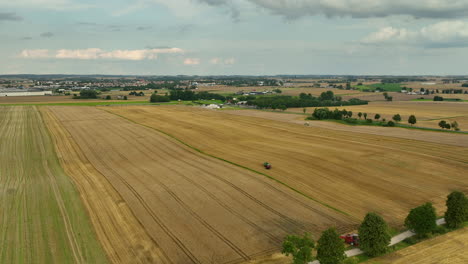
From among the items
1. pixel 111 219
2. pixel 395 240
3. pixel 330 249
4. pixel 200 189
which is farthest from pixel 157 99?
pixel 330 249

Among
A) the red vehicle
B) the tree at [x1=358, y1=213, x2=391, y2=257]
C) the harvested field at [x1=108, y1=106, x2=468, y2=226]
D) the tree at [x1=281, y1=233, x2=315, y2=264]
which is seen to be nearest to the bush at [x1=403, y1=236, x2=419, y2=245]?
the harvested field at [x1=108, y1=106, x2=468, y2=226]

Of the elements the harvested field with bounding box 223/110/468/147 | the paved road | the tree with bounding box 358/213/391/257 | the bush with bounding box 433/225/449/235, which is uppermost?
the harvested field with bounding box 223/110/468/147

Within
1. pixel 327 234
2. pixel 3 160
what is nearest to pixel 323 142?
pixel 327 234

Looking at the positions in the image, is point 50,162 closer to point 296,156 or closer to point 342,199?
point 296,156

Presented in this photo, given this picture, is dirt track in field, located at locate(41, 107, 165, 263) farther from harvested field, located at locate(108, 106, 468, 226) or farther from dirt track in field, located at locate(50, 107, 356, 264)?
harvested field, located at locate(108, 106, 468, 226)

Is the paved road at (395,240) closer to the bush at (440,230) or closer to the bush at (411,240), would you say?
the bush at (411,240)

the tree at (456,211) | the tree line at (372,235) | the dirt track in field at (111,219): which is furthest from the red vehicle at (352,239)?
the dirt track in field at (111,219)
